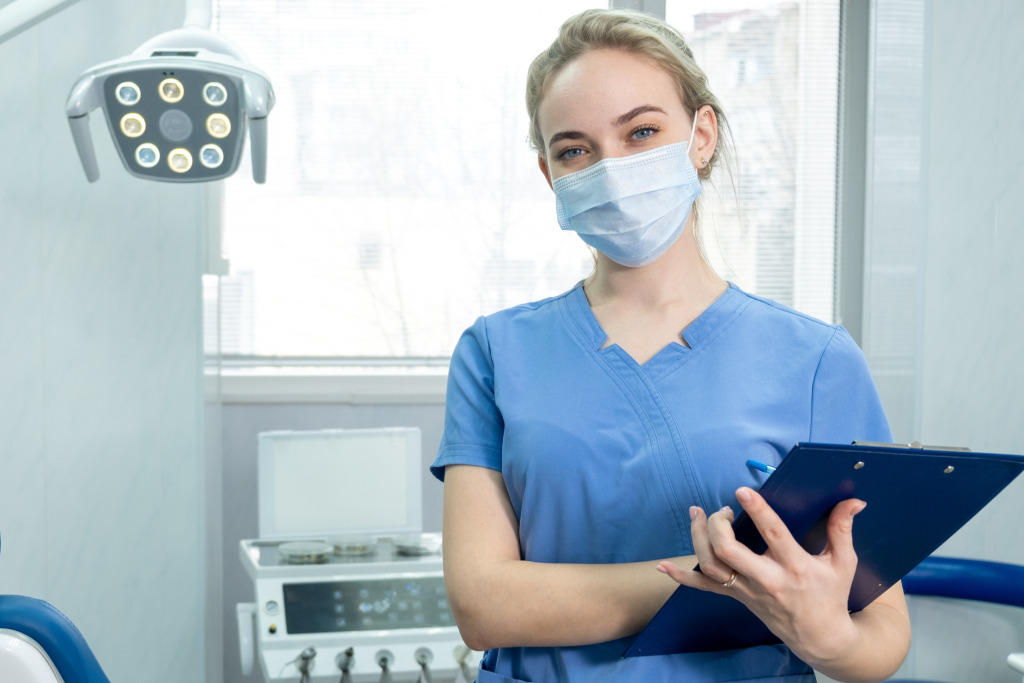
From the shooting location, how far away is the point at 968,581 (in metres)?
1.98

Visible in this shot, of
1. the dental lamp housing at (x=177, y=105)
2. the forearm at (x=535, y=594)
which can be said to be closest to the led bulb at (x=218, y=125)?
the dental lamp housing at (x=177, y=105)

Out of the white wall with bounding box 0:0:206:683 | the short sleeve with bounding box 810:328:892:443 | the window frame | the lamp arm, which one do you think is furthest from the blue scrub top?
the window frame

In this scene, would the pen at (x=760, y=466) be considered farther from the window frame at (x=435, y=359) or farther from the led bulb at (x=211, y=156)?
the window frame at (x=435, y=359)

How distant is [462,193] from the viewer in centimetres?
264

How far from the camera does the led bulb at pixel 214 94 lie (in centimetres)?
128

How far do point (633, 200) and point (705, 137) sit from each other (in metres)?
0.15

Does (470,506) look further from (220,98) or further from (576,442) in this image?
(220,98)

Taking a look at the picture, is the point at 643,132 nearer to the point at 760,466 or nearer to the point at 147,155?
the point at 760,466

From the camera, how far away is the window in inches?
101

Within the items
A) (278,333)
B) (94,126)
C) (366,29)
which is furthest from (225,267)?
(366,29)

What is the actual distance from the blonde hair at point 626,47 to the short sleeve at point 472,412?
28 centimetres

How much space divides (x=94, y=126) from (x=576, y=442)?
126cm

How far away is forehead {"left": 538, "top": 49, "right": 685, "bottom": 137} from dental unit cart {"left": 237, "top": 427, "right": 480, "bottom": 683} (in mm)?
1258

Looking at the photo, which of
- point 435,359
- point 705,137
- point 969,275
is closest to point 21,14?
point 705,137
